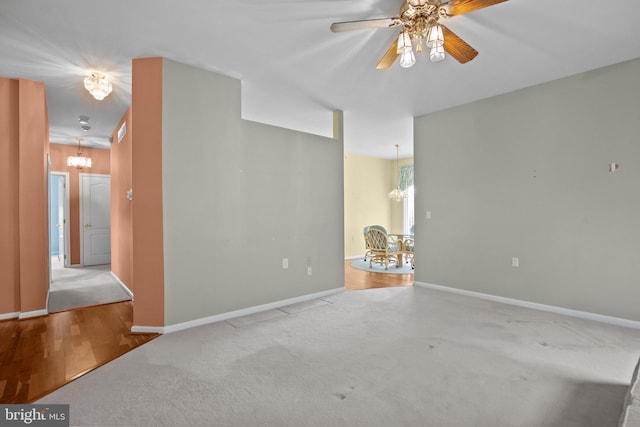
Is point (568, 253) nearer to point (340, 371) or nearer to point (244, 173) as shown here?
point (340, 371)

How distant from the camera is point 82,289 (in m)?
4.96

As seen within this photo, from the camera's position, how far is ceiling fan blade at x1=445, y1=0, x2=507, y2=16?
2039 millimetres

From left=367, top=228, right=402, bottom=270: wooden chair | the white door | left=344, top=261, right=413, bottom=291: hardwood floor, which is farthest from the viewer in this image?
the white door

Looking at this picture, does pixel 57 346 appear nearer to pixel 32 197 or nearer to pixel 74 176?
pixel 32 197

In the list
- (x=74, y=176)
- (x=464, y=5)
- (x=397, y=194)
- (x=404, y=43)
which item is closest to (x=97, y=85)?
(x=404, y=43)

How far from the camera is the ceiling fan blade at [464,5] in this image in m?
2.04

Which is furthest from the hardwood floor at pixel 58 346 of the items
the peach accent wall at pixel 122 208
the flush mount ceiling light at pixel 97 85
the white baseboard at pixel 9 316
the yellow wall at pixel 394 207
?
the yellow wall at pixel 394 207

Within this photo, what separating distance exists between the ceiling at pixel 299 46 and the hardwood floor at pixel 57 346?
9.22 ft

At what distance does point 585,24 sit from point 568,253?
2.50m

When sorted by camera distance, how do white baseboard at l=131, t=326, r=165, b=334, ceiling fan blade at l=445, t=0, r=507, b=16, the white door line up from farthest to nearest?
1. the white door
2. white baseboard at l=131, t=326, r=165, b=334
3. ceiling fan blade at l=445, t=0, r=507, b=16

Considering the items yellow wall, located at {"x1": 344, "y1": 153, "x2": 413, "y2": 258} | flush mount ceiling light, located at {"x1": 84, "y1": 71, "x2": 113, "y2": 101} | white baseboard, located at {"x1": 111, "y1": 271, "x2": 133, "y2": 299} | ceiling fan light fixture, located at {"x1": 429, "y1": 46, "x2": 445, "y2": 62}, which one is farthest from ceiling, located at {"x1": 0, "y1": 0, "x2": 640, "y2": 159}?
yellow wall, located at {"x1": 344, "y1": 153, "x2": 413, "y2": 258}

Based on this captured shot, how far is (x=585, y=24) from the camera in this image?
105 inches

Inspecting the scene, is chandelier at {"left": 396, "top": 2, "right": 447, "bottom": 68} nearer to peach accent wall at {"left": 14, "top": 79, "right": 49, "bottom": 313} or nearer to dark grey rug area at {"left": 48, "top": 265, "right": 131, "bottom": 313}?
peach accent wall at {"left": 14, "top": 79, "right": 49, "bottom": 313}

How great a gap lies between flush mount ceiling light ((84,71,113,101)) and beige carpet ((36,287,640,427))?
8.99 feet
